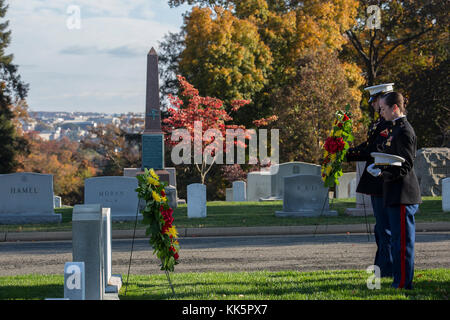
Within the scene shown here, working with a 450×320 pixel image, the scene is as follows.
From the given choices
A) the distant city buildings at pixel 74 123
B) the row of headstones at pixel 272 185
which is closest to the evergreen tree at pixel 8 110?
the distant city buildings at pixel 74 123

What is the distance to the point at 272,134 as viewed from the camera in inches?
1261

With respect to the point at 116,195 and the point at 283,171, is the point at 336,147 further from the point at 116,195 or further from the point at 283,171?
the point at 283,171

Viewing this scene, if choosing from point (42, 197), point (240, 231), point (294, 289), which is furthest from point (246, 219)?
point (294, 289)

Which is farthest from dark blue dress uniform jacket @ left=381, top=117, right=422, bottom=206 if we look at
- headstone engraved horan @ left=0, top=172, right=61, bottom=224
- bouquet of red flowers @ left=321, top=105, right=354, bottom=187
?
headstone engraved horan @ left=0, top=172, right=61, bottom=224

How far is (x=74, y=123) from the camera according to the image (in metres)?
129

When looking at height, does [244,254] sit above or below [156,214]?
below

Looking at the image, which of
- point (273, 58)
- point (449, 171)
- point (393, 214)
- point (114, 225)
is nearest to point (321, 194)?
point (114, 225)

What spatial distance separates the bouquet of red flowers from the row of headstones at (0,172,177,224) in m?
8.79

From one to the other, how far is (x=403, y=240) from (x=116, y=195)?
11129 mm

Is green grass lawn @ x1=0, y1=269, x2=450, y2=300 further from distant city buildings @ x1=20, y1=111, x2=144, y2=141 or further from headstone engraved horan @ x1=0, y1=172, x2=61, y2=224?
distant city buildings @ x1=20, y1=111, x2=144, y2=141

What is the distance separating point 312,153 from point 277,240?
54.7 feet

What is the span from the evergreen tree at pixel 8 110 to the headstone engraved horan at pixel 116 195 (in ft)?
75.6

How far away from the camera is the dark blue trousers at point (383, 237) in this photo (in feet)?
25.6

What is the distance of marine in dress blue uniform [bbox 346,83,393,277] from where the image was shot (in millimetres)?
7738
